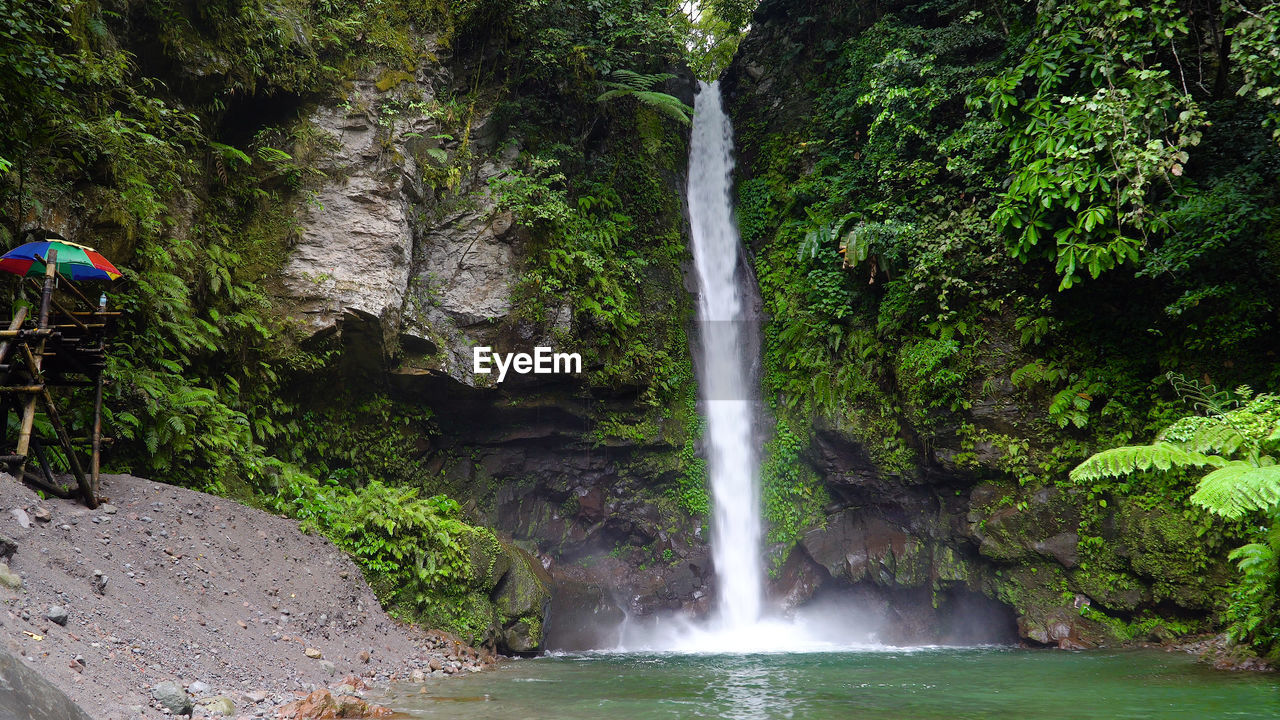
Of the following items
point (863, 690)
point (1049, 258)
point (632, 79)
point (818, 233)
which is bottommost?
point (863, 690)

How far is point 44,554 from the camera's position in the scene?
5.76 metres

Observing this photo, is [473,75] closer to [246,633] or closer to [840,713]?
[246,633]

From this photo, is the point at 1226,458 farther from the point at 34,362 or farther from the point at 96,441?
the point at 34,362

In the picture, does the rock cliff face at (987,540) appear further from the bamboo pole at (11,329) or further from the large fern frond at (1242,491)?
the bamboo pole at (11,329)

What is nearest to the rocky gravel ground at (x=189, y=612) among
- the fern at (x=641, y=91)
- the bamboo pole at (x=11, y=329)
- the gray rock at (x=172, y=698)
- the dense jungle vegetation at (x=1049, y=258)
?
the gray rock at (x=172, y=698)

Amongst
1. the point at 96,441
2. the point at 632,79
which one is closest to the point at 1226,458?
the point at 96,441

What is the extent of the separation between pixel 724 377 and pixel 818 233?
11.3 feet

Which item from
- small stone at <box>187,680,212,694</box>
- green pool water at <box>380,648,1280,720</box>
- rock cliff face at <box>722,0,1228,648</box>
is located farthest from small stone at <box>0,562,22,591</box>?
rock cliff face at <box>722,0,1228,648</box>

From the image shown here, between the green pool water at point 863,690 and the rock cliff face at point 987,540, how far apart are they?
3.86 feet

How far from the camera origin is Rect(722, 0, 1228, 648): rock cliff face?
396 inches

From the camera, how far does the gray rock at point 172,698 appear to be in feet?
16.1

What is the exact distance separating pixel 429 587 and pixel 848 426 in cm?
751

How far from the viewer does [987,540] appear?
11023mm

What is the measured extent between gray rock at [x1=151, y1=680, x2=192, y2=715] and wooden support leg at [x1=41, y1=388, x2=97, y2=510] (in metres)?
2.53
